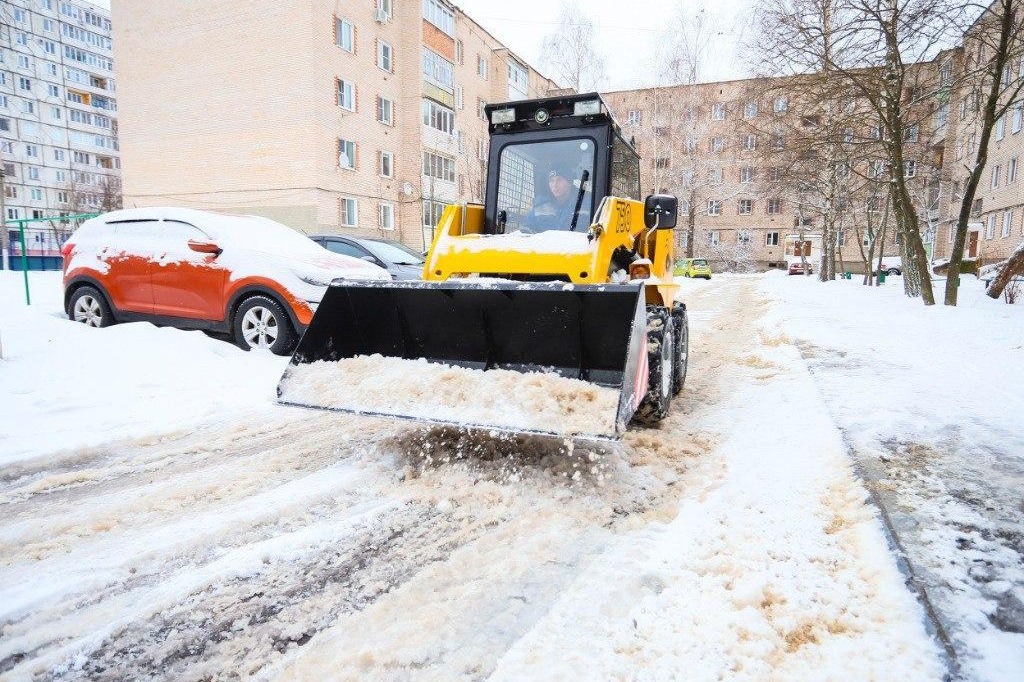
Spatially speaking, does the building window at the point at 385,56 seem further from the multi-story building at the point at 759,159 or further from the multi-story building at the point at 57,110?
the multi-story building at the point at 57,110

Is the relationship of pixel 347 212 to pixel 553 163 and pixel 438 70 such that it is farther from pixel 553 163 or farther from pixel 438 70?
pixel 553 163

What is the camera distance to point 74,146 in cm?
6556

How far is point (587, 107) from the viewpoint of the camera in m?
4.88

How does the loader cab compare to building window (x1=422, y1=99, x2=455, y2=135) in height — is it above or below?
below

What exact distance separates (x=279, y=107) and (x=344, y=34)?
15.9 ft

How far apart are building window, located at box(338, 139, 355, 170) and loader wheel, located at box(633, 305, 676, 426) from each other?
24217 millimetres

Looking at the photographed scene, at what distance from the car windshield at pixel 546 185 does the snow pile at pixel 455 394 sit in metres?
1.85

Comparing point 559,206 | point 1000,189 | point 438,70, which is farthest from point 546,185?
point 1000,189

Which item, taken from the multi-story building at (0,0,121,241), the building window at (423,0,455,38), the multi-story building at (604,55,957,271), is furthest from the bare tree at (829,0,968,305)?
the multi-story building at (0,0,121,241)

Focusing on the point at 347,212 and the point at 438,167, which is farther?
the point at 438,167

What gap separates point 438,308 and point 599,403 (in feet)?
5.02

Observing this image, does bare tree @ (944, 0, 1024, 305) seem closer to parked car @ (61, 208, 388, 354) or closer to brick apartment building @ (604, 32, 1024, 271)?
brick apartment building @ (604, 32, 1024, 271)

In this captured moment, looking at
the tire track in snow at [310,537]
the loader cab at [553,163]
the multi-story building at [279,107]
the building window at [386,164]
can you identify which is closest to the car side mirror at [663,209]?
the loader cab at [553,163]

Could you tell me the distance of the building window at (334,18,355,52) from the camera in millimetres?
25391
